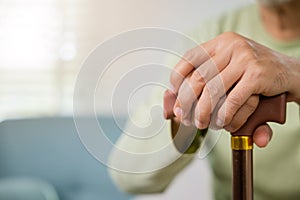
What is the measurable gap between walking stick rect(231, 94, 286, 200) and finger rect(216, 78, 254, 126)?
0.04ft

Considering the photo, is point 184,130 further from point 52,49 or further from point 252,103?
point 52,49

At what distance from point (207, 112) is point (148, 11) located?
3.10 ft

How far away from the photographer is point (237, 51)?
1.35 feet

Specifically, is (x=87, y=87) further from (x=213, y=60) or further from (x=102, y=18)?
(x=102, y=18)

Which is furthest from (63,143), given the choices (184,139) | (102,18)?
(184,139)

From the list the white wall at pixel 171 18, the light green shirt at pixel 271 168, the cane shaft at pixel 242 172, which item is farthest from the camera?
the white wall at pixel 171 18

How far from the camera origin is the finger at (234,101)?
1.25ft

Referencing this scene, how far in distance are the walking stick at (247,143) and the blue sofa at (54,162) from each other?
3.03 feet

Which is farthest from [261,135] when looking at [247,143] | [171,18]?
[171,18]

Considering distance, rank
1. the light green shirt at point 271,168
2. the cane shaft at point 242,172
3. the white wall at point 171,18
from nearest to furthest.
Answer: the cane shaft at point 242,172 → the light green shirt at point 271,168 → the white wall at point 171,18

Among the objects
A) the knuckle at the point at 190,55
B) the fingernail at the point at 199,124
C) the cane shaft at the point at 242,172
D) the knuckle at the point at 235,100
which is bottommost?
the cane shaft at the point at 242,172

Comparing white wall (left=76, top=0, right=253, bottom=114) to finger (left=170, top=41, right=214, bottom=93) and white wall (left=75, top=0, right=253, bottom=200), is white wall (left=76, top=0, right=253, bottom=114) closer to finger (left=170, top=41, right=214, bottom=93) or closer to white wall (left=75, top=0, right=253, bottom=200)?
white wall (left=75, top=0, right=253, bottom=200)

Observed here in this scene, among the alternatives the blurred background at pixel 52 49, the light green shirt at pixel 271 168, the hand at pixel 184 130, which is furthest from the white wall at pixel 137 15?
the hand at pixel 184 130

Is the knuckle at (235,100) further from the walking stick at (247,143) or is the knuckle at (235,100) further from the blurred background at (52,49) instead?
the blurred background at (52,49)
